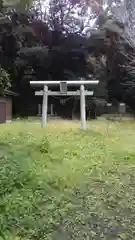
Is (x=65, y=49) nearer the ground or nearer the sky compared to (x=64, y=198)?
nearer the sky

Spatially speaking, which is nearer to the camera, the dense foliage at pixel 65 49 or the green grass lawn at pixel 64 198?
the green grass lawn at pixel 64 198

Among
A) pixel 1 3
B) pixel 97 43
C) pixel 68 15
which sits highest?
pixel 68 15

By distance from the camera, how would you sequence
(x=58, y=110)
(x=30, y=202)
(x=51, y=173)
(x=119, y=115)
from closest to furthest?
(x=30, y=202), (x=51, y=173), (x=119, y=115), (x=58, y=110)

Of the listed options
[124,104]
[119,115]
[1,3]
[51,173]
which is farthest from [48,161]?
[124,104]

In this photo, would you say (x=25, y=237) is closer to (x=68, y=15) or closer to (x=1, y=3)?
(x=1, y=3)

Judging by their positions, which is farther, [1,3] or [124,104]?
[124,104]

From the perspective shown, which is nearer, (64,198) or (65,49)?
(64,198)

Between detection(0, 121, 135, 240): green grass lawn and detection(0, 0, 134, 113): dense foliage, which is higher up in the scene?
detection(0, 0, 134, 113): dense foliage

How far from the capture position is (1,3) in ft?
16.7

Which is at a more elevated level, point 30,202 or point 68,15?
point 68,15

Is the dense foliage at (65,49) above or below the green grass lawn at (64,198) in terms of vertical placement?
above

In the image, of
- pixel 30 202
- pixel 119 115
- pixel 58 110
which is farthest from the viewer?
pixel 58 110

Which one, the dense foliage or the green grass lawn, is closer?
the green grass lawn

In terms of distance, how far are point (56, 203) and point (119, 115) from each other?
65.1 ft
